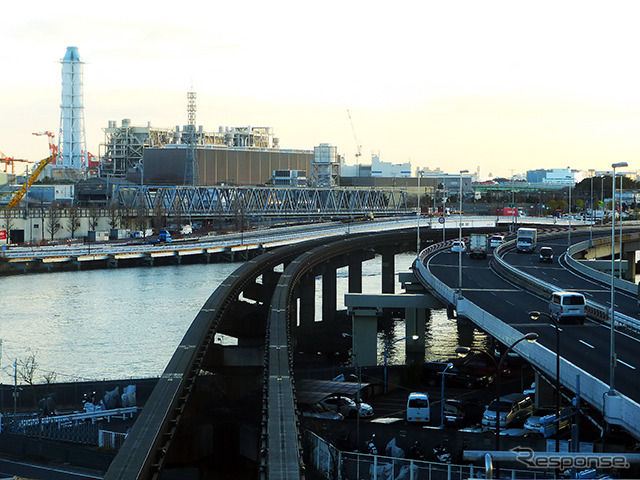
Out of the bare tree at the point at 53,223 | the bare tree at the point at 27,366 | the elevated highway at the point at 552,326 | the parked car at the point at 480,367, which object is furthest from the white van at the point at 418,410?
the bare tree at the point at 53,223

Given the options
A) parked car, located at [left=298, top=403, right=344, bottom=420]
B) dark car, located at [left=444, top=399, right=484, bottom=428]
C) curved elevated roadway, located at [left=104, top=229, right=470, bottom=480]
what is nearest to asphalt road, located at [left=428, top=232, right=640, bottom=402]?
dark car, located at [left=444, top=399, right=484, bottom=428]

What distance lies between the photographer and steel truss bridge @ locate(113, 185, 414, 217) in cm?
10438

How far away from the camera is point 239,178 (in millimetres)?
129625

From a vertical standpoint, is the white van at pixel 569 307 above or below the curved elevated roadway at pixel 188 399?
above

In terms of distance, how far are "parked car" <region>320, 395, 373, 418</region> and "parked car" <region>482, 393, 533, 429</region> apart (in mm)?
2813

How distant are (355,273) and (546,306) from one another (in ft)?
80.3

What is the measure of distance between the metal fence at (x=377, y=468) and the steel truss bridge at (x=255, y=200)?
79.2 meters

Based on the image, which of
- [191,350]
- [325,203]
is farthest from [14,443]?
[325,203]

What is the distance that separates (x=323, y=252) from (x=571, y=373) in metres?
30.4

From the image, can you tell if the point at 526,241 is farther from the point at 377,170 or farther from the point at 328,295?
the point at 377,170

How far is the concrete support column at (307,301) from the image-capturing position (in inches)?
1633

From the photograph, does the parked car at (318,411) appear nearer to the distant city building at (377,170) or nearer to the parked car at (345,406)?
the parked car at (345,406)

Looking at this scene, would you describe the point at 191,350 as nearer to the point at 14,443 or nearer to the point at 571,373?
the point at 14,443

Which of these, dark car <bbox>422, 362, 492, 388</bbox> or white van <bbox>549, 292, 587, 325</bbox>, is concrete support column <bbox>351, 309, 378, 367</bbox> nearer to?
dark car <bbox>422, 362, 492, 388</bbox>
